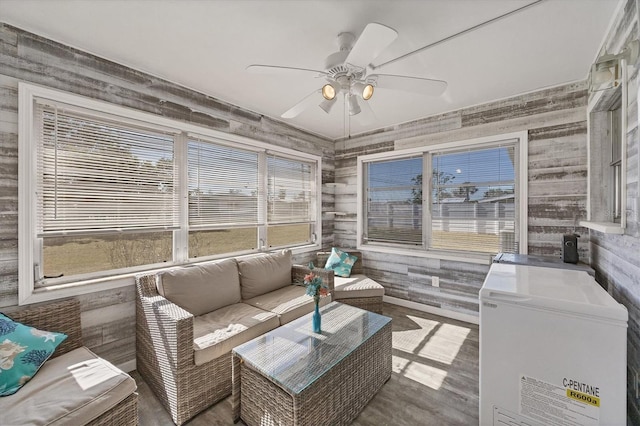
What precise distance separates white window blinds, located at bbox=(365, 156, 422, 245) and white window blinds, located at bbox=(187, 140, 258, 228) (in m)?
1.92

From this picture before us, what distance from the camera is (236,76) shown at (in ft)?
8.48

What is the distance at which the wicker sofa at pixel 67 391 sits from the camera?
4.25 feet

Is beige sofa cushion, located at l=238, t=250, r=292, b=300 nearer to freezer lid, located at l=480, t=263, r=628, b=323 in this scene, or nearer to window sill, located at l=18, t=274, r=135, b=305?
window sill, located at l=18, t=274, r=135, b=305

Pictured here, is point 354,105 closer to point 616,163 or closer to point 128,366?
point 616,163

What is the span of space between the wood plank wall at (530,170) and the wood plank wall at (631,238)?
1.10 meters

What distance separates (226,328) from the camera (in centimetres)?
220

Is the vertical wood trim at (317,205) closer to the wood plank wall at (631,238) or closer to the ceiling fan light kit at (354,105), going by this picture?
the ceiling fan light kit at (354,105)

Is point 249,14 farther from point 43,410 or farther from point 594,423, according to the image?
point 594,423

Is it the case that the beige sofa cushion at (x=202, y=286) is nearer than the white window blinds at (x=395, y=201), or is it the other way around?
the beige sofa cushion at (x=202, y=286)

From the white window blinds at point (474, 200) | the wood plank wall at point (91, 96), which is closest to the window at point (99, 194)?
the wood plank wall at point (91, 96)

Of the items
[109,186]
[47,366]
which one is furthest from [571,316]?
[109,186]

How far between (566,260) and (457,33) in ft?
7.31

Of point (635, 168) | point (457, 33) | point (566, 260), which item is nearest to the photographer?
point (635, 168)

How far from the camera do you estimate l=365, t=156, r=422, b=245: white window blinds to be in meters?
3.94
